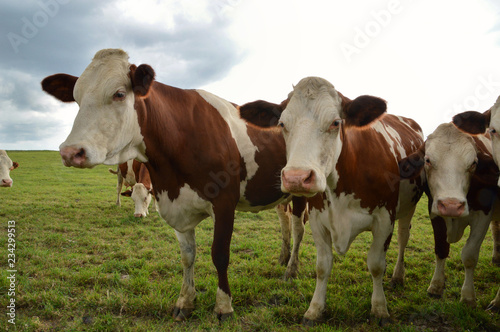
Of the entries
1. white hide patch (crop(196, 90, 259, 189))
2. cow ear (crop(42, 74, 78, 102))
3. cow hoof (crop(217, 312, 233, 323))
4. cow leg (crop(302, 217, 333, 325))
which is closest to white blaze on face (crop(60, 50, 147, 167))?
cow ear (crop(42, 74, 78, 102))

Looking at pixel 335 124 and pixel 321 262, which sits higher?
pixel 335 124

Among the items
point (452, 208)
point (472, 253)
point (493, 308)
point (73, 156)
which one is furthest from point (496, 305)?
point (73, 156)

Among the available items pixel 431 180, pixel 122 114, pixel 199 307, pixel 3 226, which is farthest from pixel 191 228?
pixel 3 226

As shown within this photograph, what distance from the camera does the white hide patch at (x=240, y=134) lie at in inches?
159

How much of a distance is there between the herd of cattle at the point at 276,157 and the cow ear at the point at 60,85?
0.4 inches

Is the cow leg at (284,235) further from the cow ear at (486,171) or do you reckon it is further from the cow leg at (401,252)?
the cow ear at (486,171)

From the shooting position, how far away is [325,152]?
2.87m

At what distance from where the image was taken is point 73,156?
9.07 ft

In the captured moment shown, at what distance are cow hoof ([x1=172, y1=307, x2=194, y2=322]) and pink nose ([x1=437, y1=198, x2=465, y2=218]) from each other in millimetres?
2894

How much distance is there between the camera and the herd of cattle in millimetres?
2994

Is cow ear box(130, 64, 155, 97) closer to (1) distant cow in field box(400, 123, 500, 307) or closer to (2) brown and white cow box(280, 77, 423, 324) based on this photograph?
(2) brown and white cow box(280, 77, 423, 324)

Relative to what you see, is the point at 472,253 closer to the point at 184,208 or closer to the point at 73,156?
the point at 184,208

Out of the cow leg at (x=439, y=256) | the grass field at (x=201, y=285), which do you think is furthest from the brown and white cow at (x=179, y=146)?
the cow leg at (x=439, y=256)

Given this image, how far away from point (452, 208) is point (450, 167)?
0.54 metres
